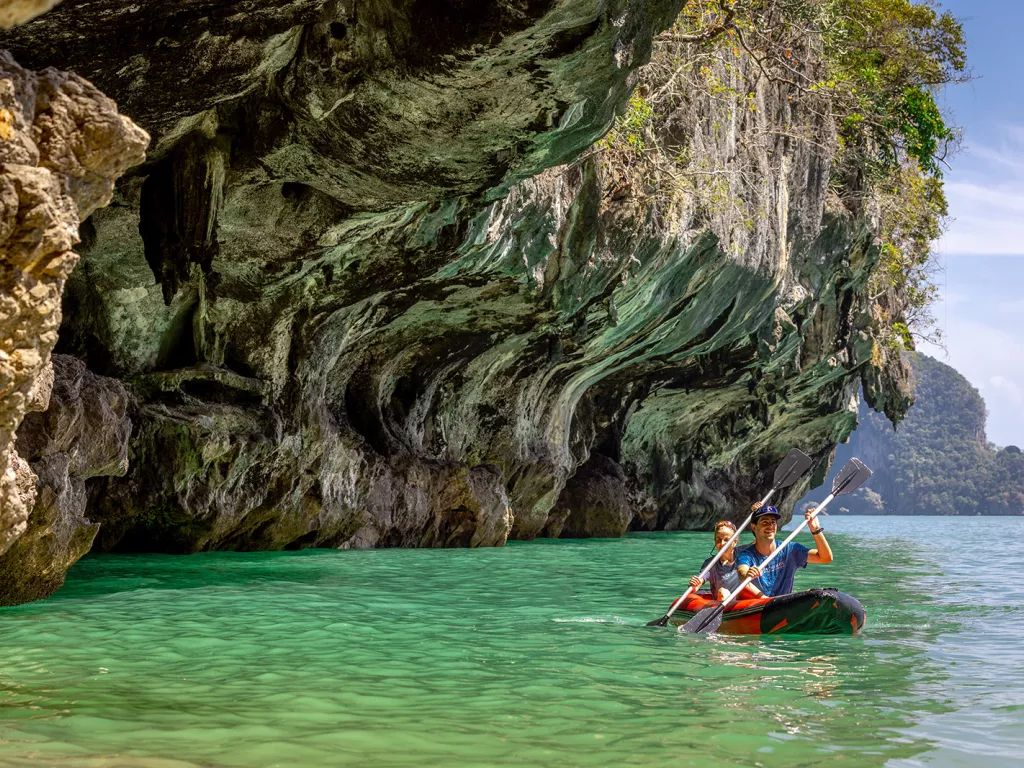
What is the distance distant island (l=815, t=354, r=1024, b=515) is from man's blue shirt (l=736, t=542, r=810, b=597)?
132410 mm

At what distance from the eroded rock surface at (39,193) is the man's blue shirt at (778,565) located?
231 inches

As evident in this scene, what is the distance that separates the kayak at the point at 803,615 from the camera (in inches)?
308

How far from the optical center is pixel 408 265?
11.9 metres

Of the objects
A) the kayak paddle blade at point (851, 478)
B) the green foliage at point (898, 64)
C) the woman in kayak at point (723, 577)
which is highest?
the green foliage at point (898, 64)

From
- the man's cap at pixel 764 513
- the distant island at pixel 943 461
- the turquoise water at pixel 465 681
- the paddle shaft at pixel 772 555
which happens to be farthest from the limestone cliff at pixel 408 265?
the distant island at pixel 943 461

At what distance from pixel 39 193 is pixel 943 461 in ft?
517

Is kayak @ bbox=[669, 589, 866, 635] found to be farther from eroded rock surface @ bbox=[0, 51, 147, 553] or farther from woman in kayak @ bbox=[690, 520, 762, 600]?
eroded rock surface @ bbox=[0, 51, 147, 553]

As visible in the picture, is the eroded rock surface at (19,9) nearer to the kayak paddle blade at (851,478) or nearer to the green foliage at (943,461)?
the kayak paddle blade at (851,478)

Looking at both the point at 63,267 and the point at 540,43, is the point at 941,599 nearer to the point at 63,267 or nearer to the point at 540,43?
the point at 540,43

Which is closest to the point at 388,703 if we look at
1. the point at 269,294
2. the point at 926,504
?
the point at 269,294

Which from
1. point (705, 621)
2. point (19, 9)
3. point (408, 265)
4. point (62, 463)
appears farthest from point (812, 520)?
point (19, 9)

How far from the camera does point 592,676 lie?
19.3 feet

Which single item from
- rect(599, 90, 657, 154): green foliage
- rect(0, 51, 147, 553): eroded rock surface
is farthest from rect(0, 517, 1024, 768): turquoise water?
rect(599, 90, 657, 154): green foliage

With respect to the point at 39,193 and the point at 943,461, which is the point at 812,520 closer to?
the point at 39,193
